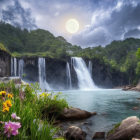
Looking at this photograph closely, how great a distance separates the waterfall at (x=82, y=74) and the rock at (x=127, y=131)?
3985 cm

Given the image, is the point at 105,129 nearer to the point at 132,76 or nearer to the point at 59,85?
the point at 59,85

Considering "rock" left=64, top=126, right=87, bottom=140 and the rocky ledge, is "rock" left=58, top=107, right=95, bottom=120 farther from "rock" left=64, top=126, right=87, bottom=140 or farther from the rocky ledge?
"rock" left=64, top=126, right=87, bottom=140

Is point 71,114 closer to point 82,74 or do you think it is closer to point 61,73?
point 61,73

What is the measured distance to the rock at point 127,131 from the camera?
473 centimetres

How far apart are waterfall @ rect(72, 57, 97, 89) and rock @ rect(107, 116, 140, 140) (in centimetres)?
3985

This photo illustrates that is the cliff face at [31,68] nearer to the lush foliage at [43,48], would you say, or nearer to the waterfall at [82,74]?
the lush foliage at [43,48]

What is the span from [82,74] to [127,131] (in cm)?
4176

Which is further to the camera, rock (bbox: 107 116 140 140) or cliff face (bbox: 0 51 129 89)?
cliff face (bbox: 0 51 129 89)

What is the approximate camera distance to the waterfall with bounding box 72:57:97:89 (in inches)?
1781

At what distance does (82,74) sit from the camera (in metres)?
46.5

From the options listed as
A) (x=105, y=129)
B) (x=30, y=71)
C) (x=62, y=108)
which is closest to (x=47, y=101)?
(x=62, y=108)

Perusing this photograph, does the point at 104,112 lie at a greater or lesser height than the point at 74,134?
lesser

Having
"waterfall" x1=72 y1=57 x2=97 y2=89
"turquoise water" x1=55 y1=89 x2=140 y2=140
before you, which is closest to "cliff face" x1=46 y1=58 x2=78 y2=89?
"waterfall" x1=72 y1=57 x2=97 y2=89

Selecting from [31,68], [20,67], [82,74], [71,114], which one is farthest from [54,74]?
[71,114]
